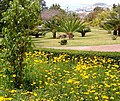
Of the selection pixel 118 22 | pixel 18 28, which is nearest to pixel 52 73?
pixel 18 28

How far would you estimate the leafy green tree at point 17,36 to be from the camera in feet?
21.9

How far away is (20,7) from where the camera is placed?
6.72 meters

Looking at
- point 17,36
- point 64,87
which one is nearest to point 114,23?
point 17,36

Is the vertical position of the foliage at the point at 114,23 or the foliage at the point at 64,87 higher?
the foliage at the point at 114,23

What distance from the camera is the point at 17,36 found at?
6.67 m

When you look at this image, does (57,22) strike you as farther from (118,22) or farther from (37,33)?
(118,22)

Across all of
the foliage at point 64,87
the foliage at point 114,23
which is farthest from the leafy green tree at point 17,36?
the foliage at point 114,23

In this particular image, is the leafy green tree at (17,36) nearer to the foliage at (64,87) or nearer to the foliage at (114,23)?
the foliage at (64,87)

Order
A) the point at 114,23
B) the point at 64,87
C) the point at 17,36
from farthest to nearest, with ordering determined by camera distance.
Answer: the point at 114,23
the point at 17,36
the point at 64,87

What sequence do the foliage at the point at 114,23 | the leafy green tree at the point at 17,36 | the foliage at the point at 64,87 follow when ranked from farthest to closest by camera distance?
the foliage at the point at 114,23 < the leafy green tree at the point at 17,36 < the foliage at the point at 64,87

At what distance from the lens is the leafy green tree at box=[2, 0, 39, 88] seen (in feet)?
21.9

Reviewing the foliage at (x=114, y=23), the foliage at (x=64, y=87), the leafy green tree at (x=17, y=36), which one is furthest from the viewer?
the foliage at (x=114, y=23)

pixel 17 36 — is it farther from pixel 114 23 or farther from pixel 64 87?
pixel 114 23

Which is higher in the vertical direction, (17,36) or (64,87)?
(17,36)
